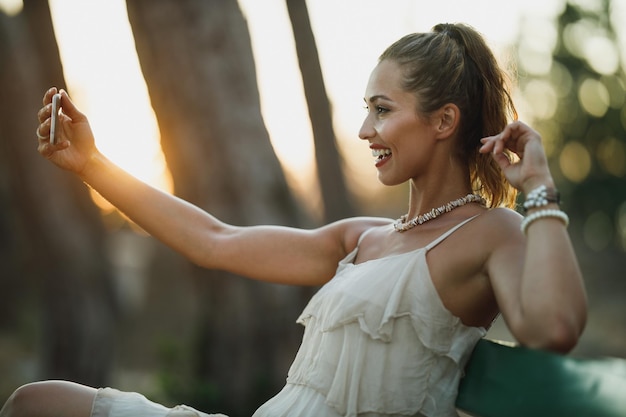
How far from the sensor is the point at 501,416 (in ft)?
7.06

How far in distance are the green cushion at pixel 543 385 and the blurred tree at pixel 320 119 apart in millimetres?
6553

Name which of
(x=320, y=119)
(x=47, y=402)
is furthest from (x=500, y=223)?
(x=320, y=119)

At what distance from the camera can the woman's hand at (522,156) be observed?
2.17 m

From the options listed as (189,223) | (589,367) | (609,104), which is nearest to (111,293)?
(189,223)

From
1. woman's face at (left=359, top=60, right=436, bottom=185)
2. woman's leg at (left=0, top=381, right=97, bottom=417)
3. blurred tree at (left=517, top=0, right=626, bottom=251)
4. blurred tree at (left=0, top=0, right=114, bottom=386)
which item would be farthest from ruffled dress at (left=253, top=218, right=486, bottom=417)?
blurred tree at (left=517, top=0, right=626, bottom=251)

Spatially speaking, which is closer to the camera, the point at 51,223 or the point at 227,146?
the point at 227,146

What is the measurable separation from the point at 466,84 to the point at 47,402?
1.61m

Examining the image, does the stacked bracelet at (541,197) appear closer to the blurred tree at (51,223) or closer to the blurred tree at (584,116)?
the blurred tree at (51,223)

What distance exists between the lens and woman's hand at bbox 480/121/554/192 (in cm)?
217

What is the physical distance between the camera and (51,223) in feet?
29.7

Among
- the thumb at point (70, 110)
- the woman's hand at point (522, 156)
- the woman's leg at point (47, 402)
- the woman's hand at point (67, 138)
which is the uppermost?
the thumb at point (70, 110)

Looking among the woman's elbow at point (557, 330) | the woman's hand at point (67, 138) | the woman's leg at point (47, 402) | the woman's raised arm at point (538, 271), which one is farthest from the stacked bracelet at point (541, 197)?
the woman's hand at point (67, 138)

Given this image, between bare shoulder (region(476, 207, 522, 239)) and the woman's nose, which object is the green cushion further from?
the woman's nose

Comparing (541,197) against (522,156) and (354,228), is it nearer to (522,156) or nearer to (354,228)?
(522,156)
